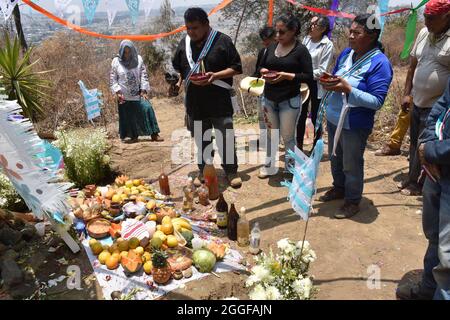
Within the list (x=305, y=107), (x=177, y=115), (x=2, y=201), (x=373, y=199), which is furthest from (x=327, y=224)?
→ (x=177, y=115)

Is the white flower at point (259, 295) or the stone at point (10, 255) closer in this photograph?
the white flower at point (259, 295)

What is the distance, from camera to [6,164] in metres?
2.35

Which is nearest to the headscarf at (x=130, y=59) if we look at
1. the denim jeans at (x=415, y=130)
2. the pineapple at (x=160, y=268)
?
the pineapple at (x=160, y=268)

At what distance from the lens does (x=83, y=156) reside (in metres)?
4.32

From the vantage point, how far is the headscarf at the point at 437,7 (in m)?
2.89

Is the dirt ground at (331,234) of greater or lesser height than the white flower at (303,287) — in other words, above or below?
below

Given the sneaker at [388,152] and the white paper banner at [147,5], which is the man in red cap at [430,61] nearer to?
the sneaker at [388,152]

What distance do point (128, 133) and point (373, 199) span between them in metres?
4.31

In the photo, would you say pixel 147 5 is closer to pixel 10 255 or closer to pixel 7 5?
pixel 7 5

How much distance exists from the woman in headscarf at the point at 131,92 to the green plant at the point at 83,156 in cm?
162

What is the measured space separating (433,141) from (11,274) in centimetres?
303

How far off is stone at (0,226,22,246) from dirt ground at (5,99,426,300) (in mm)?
256

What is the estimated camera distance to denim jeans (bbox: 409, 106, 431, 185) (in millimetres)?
3535
